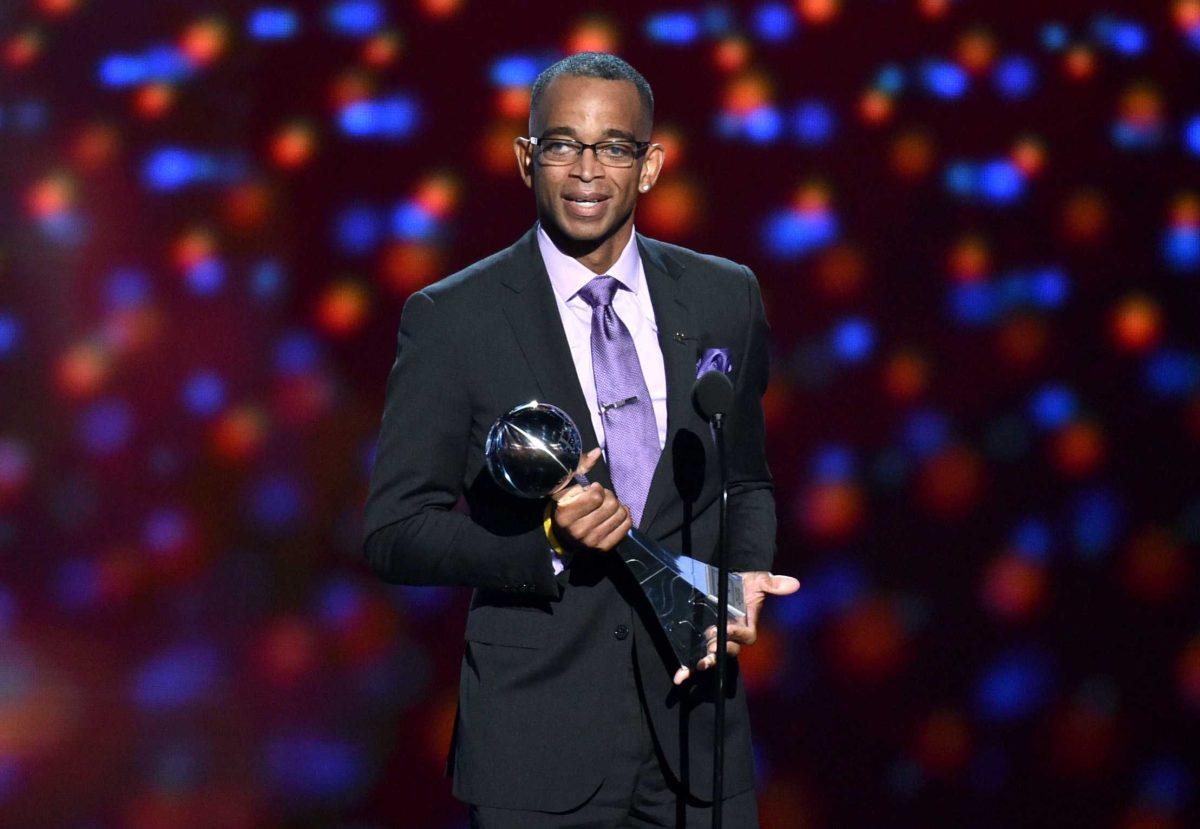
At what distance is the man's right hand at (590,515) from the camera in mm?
1440

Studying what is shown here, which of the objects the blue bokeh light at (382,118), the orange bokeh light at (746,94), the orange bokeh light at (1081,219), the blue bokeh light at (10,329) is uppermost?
the orange bokeh light at (746,94)

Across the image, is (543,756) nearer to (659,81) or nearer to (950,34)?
(659,81)

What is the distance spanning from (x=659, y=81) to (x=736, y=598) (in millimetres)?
1389

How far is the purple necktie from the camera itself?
65.7 inches

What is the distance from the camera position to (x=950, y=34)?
2811 mm

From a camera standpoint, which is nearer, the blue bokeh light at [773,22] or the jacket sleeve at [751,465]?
the jacket sleeve at [751,465]

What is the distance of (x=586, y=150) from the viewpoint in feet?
5.69

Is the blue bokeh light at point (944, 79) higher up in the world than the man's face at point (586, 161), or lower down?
higher up

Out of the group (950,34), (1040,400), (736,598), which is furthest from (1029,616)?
(736,598)

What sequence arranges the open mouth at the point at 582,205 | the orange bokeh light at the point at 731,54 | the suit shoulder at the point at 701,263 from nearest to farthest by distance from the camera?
the open mouth at the point at 582,205 < the suit shoulder at the point at 701,263 < the orange bokeh light at the point at 731,54

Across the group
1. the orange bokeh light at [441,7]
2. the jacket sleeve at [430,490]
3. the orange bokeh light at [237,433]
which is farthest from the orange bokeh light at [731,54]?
the jacket sleeve at [430,490]

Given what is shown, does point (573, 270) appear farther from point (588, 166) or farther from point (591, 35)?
point (591, 35)

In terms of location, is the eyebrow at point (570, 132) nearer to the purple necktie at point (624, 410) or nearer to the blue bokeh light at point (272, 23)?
the purple necktie at point (624, 410)

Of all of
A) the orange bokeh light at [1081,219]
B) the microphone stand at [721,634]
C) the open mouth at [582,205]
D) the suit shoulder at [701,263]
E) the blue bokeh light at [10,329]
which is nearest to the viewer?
the microphone stand at [721,634]
